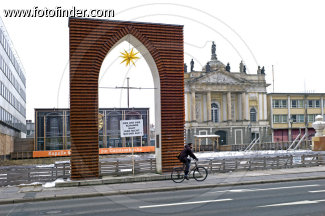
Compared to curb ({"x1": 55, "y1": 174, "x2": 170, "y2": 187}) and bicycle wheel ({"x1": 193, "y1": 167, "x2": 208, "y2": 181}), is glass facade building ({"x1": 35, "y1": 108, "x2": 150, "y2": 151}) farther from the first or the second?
curb ({"x1": 55, "y1": 174, "x2": 170, "y2": 187})

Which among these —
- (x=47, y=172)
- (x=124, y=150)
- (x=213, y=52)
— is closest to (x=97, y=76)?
(x=47, y=172)

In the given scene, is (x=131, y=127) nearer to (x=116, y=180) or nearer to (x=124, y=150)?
(x=116, y=180)

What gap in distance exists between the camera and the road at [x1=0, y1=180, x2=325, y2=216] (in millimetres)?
10492

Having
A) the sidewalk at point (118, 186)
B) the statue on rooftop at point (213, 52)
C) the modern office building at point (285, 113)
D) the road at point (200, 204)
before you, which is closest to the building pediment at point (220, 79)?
the statue on rooftop at point (213, 52)

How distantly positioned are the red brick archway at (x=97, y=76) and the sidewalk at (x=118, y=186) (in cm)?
77

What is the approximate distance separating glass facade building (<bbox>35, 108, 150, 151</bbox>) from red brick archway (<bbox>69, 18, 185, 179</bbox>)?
32.0 metres

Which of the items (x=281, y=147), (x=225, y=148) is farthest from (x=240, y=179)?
(x=225, y=148)

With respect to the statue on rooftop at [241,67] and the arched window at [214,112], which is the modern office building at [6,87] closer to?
the arched window at [214,112]

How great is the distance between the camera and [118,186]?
16391 mm

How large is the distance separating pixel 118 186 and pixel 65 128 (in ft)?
127

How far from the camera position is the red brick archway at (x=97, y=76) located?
17.3 m

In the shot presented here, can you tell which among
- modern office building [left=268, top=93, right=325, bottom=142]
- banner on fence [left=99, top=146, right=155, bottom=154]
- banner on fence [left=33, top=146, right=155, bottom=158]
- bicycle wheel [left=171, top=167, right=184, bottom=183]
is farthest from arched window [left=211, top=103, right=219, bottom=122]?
bicycle wheel [left=171, top=167, right=184, bottom=183]

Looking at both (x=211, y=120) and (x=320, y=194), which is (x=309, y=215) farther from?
(x=211, y=120)

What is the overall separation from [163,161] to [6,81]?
138 feet
